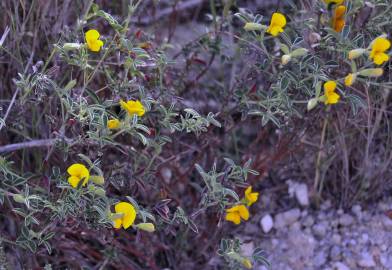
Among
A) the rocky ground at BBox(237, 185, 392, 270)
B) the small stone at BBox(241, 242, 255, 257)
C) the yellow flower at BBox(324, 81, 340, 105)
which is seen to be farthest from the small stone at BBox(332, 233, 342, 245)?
the yellow flower at BBox(324, 81, 340, 105)

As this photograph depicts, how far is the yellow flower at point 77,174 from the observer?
143cm

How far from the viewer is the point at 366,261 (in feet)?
6.30

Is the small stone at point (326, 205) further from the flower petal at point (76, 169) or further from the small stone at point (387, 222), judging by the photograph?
the flower petal at point (76, 169)

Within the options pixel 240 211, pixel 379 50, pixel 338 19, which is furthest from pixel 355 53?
pixel 240 211

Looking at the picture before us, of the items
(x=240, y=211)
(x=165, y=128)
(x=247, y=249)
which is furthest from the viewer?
(x=247, y=249)

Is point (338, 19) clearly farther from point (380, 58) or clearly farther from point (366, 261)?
point (366, 261)

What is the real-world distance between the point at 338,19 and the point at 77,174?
77 cm

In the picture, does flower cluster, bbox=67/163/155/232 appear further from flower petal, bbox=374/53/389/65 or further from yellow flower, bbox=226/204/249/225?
flower petal, bbox=374/53/389/65

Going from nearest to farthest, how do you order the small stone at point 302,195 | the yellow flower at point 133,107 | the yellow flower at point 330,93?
the yellow flower at point 133,107
the yellow flower at point 330,93
the small stone at point 302,195

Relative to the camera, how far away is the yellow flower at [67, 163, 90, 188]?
56.1 inches

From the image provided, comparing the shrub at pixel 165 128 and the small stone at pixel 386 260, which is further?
the small stone at pixel 386 260

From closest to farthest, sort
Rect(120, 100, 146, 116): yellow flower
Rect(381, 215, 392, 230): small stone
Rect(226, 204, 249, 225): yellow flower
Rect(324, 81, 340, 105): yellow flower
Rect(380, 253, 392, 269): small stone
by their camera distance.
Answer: Rect(120, 100, 146, 116): yellow flower, Rect(324, 81, 340, 105): yellow flower, Rect(226, 204, 249, 225): yellow flower, Rect(380, 253, 392, 269): small stone, Rect(381, 215, 392, 230): small stone

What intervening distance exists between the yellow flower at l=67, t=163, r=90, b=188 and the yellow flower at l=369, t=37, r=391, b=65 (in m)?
0.72

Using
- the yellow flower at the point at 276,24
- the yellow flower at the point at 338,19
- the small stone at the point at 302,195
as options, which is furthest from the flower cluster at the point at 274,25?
the small stone at the point at 302,195
